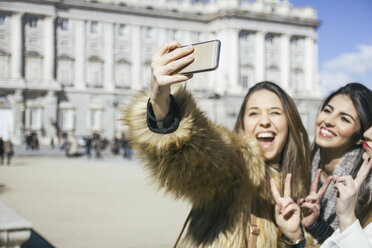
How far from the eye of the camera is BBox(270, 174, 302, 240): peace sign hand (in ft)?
6.68

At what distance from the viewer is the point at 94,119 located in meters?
36.8

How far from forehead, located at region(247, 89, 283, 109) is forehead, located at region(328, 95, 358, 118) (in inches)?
20.7

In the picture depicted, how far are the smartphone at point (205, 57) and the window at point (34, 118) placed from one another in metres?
34.6

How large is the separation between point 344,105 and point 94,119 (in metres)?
35.2

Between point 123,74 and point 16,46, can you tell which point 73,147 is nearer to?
point 16,46

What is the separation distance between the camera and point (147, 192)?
1054 cm

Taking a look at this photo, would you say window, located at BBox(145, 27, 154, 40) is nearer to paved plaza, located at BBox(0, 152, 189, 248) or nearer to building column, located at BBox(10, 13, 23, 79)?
building column, located at BBox(10, 13, 23, 79)

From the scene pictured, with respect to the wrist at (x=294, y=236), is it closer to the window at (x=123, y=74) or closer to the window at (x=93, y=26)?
the window at (x=123, y=74)

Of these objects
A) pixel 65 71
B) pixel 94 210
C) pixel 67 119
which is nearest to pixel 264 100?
pixel 94 210

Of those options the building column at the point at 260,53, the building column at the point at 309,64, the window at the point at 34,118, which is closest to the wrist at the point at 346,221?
the window at the point at 34,118

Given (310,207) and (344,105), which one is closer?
(310,207)

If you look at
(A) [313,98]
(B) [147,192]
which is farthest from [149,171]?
(A) [313,98]

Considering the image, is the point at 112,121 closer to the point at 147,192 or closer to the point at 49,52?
the point at 49,52

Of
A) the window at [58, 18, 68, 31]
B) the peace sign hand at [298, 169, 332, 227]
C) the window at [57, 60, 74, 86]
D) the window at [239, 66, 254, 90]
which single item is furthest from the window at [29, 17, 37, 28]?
the peace sign hand at [298, 169, 332, 227]
